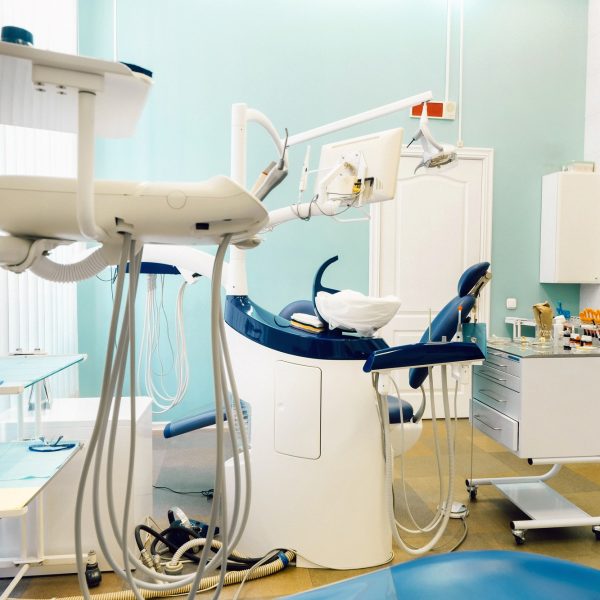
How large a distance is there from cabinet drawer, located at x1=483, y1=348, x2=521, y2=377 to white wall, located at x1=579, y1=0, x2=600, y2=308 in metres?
2.38

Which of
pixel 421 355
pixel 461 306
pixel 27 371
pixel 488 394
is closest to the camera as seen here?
pixel 27 371

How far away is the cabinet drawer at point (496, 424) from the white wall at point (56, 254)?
92.8 inches

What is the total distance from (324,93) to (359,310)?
9.60ft

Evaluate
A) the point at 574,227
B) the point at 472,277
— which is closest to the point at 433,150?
the point at 472,277

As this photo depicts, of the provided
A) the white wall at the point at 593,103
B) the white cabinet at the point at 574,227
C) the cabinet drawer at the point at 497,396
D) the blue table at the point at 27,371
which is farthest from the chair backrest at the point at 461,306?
the white wall at the point at 593,103

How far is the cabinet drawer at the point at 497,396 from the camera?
2482 millimetres

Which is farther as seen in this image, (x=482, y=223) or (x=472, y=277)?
(x=482, y=223)

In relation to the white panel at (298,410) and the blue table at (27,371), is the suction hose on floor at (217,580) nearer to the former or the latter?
the white panel at (298,410)

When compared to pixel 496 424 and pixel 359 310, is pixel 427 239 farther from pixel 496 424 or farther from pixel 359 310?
pixel 359 310

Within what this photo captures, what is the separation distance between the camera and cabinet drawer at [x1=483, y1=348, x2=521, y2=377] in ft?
8.13

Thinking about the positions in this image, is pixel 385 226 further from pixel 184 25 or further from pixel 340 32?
pixel 184 25

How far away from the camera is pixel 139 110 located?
84cm

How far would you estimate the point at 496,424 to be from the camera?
2650 millimetres

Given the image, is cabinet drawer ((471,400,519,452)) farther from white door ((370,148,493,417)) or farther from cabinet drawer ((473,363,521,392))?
white door ((370,148,493,417))
